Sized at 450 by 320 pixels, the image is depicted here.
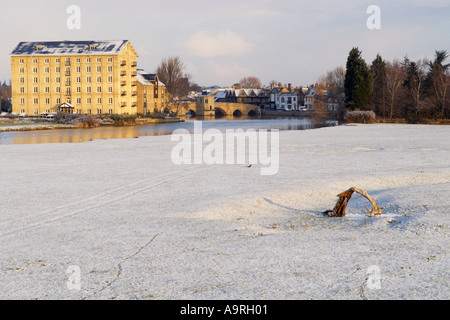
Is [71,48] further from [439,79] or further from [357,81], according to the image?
[439,79]

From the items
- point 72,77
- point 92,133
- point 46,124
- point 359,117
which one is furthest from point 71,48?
point 359,117

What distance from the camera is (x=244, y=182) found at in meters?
15.1

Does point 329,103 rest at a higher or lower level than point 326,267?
higher

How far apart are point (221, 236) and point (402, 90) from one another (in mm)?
69416

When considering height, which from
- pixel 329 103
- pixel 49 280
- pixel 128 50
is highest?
pixel 128 50

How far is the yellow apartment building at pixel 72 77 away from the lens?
92.7 meters

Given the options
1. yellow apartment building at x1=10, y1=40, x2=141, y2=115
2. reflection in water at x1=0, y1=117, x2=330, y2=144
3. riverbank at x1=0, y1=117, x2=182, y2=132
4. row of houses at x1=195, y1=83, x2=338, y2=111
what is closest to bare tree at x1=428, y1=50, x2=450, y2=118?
reflection in water at x1=0, y1=117, x2=330, y2=144

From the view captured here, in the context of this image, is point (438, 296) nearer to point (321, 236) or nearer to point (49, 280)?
point (321, 236)

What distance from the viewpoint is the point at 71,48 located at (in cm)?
9400

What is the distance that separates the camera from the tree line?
218 ft

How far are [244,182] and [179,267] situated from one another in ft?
27.3

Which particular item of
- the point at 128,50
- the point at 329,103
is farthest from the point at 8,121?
the point at 329,103

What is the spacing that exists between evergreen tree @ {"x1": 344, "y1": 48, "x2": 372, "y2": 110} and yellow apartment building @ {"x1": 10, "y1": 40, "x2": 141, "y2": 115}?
45.3 metres
